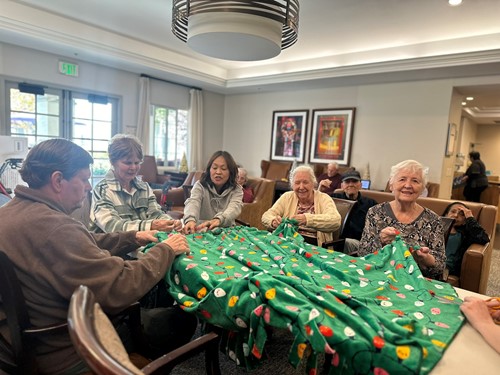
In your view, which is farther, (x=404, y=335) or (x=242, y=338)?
(x=242, y=338)

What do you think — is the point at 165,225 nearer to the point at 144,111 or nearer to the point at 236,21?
the point at 236,21

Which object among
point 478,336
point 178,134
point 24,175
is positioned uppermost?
point 178,134

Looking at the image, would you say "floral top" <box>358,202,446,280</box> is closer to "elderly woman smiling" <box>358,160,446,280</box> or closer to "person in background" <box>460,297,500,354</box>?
"elderly woman smiling" <box>358,160,446,280</box>

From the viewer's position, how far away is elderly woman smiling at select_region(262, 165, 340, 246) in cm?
236

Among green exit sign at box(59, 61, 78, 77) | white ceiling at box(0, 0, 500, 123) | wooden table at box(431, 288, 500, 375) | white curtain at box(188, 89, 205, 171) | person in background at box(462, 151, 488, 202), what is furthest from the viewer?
white curtain at box(188, 89, 205, 171)


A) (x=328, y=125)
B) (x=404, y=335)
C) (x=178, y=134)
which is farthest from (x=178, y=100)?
(x=404, y=335)

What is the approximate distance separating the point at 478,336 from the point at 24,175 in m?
1.57

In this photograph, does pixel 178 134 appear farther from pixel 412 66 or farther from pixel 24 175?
pixel 24 175

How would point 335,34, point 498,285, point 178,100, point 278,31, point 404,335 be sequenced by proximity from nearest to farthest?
1. point 404,335
2. point 278,31
3. point 498,285
4. point 335,34
5. point 178,100

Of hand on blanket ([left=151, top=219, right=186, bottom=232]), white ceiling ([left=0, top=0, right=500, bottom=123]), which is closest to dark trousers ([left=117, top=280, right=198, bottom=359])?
hand on blanket ([left=151, top=219, right=186, bottom=232])

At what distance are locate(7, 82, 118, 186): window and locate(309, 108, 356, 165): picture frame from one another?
394 centimetres

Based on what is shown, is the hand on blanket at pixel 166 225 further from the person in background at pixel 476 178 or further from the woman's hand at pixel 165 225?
the person in background at pixel 476 178

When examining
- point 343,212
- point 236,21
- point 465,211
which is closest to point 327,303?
point 343,212

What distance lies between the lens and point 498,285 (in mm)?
3406
